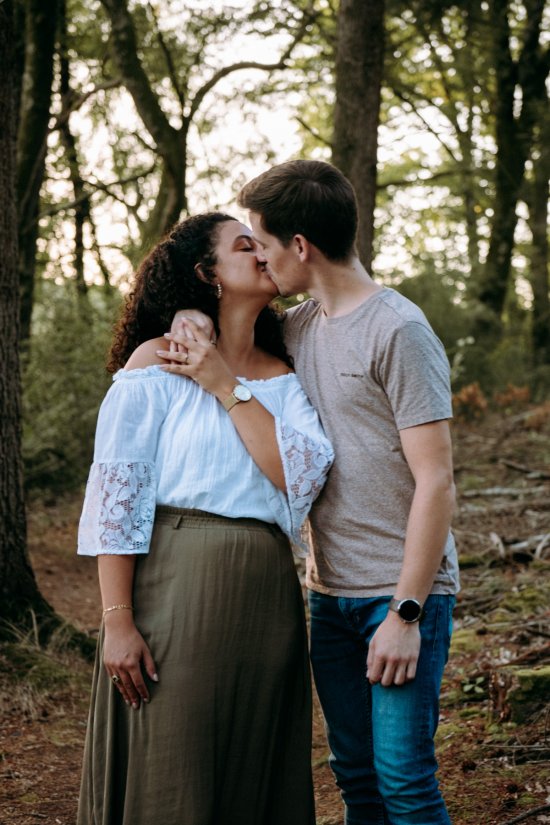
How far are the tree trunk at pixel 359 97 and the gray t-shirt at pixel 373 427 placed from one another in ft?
12.3

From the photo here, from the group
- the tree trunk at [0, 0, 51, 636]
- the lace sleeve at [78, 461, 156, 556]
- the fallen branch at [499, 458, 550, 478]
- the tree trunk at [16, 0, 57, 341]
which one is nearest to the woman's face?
→ the lace sleeve at [78, 461, 156, 556]

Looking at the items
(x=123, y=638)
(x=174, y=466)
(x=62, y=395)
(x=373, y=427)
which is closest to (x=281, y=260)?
(x=373, y=427)

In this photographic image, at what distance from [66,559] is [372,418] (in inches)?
265

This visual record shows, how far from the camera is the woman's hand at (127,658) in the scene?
252 cm

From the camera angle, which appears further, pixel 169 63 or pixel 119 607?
pixel 169 63

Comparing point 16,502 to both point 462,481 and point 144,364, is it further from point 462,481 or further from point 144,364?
point 462,481

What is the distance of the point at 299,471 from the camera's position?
8.44ft

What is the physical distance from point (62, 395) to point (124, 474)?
810cm

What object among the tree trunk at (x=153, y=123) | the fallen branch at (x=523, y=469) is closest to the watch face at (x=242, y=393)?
the fallen branch at (x=523, y=469)

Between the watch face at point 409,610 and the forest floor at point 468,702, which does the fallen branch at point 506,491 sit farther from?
the watch face at point 409,610

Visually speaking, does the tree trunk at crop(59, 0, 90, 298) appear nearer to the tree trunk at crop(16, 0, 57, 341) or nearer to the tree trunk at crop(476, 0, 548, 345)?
the tree trunk at crop(16, 0, 57, 341)

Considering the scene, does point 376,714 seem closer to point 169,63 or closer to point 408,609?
point 408,609

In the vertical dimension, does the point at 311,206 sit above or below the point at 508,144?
below

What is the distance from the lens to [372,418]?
2.58 metres
